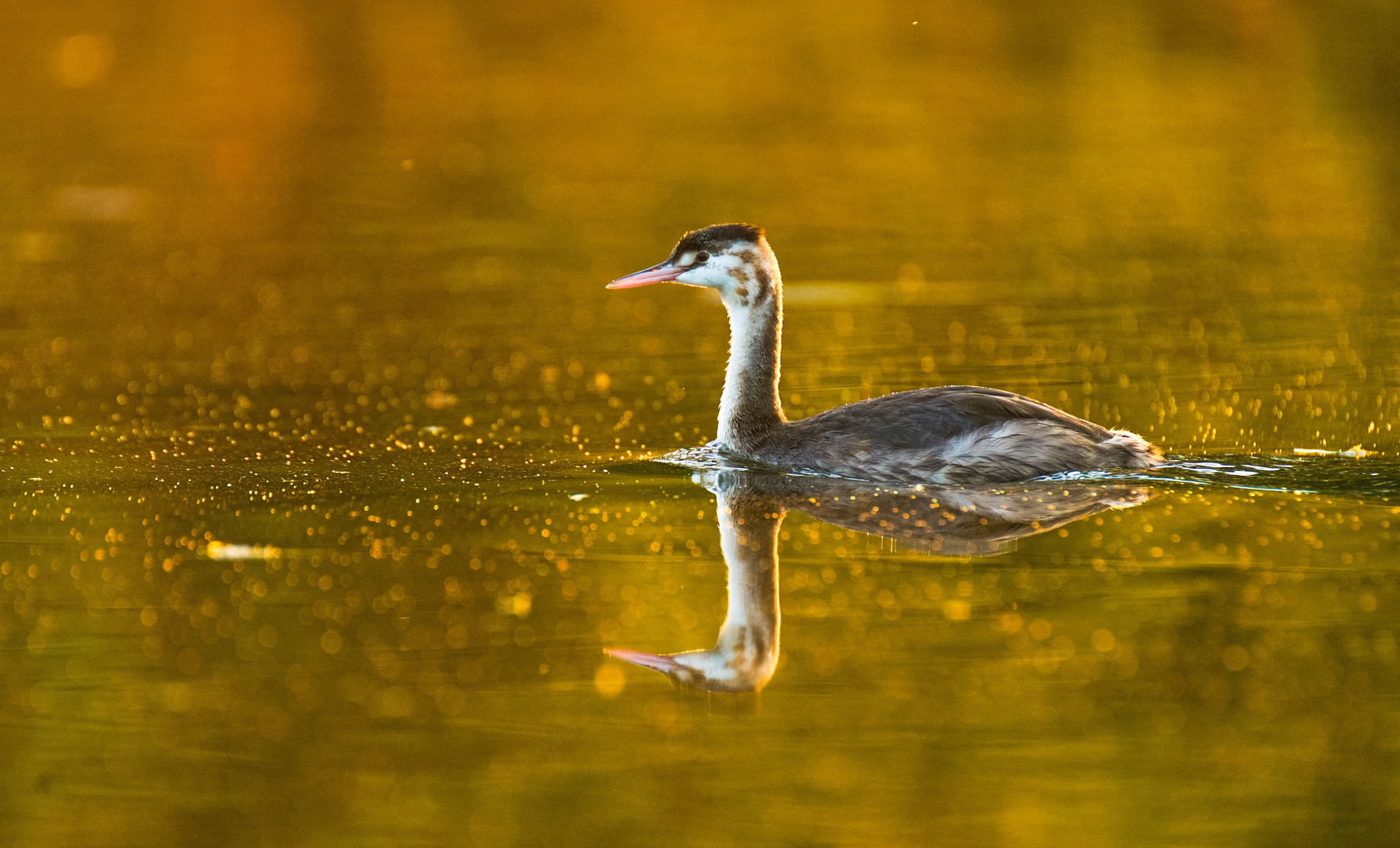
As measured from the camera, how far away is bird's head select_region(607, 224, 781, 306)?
9242mm

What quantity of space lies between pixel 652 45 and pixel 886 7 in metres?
4.38

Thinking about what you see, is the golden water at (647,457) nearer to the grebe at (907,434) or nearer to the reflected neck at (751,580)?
the reflected neck at (751,580)

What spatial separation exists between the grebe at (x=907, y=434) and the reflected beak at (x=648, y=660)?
2548 millimetres

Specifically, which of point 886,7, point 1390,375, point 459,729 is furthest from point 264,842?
point 886,7

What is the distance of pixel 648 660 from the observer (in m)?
6.09

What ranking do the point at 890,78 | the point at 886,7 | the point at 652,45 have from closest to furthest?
the point at 890,78 → the point at 652,45 → the point at 886,7

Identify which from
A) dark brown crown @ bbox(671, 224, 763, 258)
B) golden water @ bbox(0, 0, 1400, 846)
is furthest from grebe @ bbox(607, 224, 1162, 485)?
golden water @ bbox(0, 0, 1400, 846)

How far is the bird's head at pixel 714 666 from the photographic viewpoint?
19.4 ft

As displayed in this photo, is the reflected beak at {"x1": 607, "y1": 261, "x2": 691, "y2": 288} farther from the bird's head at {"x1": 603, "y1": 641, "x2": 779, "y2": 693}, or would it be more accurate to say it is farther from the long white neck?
the bird's head at {"x1": 603, "y1": 641, "x2": 779, "y2": 693}

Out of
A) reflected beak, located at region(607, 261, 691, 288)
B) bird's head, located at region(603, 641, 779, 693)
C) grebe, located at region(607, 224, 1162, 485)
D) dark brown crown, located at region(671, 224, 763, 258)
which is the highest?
dark brown crown, located at region(671, 224, 763, 258)

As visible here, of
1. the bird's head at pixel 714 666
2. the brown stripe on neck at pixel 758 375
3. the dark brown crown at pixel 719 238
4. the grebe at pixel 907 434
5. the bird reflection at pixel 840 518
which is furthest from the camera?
the dark brown crown at pixel 719 238

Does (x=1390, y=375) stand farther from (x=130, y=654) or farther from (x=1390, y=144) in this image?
(x=1390, y=144)

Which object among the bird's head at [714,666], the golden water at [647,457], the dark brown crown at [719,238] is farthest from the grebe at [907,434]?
the bird's head at [714,666]

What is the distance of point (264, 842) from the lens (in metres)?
4.79
